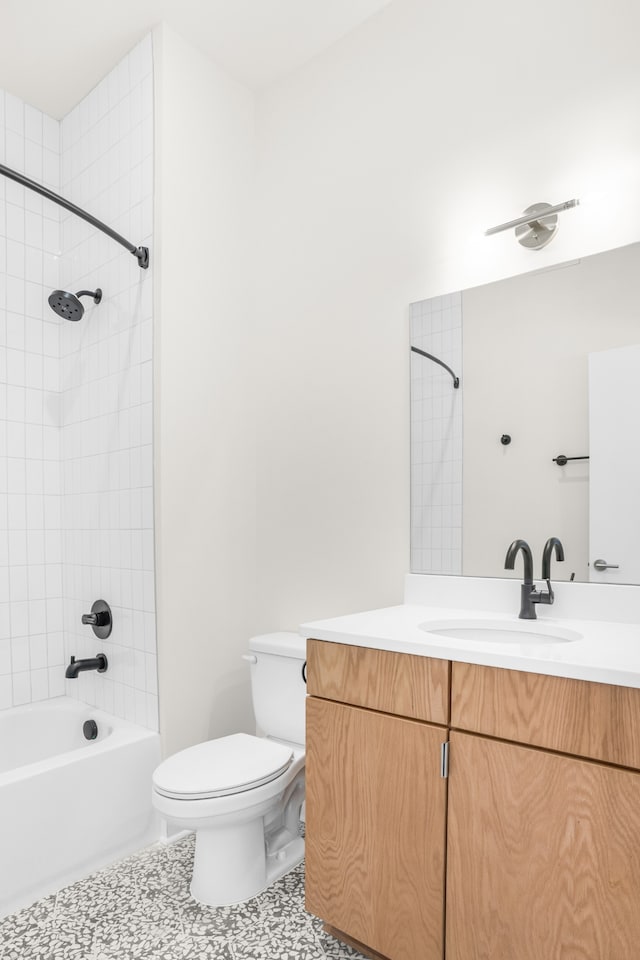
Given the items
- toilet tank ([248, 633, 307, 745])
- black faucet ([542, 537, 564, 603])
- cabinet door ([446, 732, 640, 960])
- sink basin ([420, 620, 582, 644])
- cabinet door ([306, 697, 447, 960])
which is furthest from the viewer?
toilet tank ([248, 633, 307, 745])

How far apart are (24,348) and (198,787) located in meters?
1.91

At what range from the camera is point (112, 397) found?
2344 millimetres

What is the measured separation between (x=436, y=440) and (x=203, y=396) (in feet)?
3.00

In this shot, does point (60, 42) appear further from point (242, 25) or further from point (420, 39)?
point (420, 39)

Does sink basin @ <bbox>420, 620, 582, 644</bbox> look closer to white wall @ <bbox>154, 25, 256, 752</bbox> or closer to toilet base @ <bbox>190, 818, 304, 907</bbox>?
toilet base @ <bbox>190, 818, 304, 907</bbox>

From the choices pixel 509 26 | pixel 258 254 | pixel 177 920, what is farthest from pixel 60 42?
pixel 177 920

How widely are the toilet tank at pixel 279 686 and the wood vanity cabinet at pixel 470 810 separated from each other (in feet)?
1.46

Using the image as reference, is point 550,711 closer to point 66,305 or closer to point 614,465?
point 614,465

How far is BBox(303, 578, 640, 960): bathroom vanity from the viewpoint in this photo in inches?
42.3

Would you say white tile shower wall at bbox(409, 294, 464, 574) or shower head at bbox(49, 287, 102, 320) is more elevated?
shower head at bbox(49, 287, 102, 320)

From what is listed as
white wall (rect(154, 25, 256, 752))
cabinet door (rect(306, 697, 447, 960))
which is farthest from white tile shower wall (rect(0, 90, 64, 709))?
cabinet door (rect(306, 697, 447, 960))

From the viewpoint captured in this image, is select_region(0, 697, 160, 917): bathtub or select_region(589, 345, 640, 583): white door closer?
select_region(589, 345, 640, 583): white door

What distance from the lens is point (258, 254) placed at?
2.48 m

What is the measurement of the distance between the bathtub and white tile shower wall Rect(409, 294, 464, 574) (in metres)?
1.17
